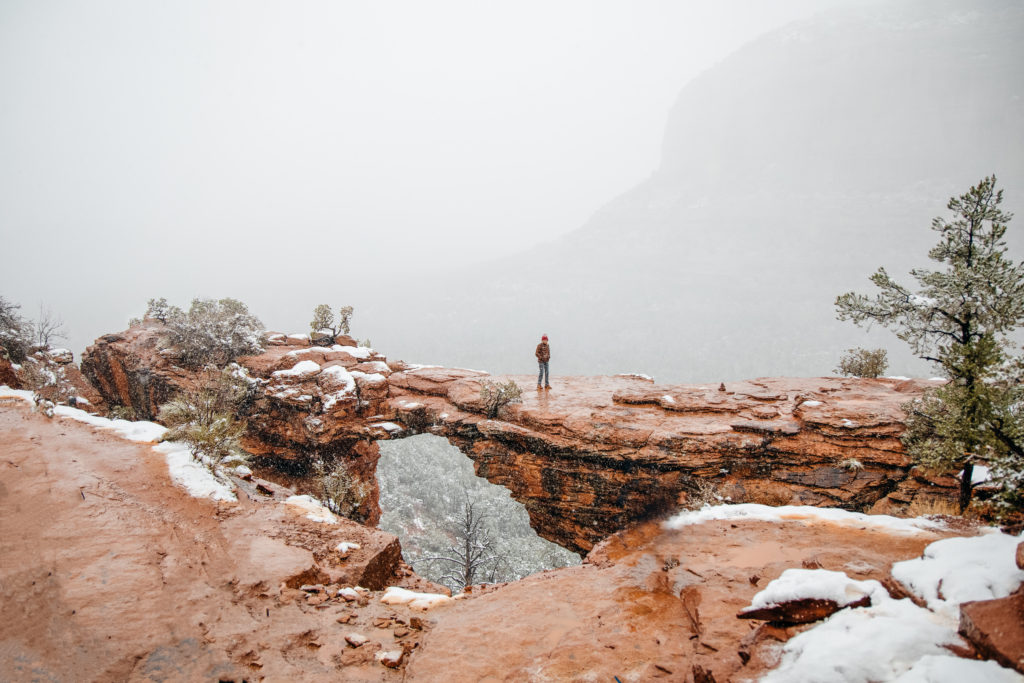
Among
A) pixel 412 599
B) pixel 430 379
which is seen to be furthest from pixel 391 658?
pixel 430 379

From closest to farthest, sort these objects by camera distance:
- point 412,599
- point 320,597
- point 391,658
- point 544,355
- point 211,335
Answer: point 391,658, point 320,597, point 412,599, point 544,355, point 211,335

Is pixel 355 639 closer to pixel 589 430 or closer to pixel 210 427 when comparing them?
pixel 210 427

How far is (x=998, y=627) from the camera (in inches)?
122

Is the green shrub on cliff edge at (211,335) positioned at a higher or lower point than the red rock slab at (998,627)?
higher

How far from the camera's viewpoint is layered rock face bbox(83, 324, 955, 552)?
10977 millimetres

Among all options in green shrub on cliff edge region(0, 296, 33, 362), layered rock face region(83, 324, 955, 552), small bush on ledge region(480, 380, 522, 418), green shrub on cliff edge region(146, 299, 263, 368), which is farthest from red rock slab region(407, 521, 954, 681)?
green shrub on cliff edge region(0, 296, 33, 362)

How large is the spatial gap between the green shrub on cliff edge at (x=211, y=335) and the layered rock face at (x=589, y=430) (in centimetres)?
99

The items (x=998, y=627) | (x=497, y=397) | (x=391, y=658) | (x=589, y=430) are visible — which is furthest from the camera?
(x=497, y=397)

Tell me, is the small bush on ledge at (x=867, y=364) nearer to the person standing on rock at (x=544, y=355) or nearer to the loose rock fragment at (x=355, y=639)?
the person standing on rock at (x=544, y=355)

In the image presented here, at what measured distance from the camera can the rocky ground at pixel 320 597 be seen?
14.7ft

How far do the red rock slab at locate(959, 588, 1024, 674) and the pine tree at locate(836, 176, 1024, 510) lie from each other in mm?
2486

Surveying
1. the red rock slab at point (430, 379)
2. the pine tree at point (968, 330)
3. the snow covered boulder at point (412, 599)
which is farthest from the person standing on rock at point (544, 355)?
the snow covered boulder at point (412, 599)

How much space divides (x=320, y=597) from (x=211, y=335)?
58.8 ft

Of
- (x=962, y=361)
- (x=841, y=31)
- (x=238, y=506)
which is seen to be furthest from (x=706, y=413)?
(x=841, y=31)
